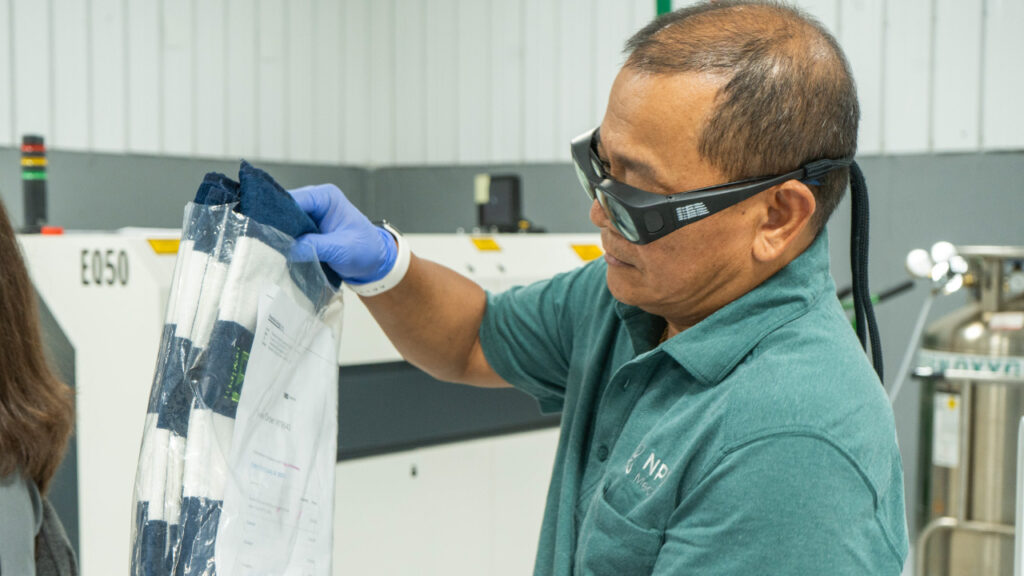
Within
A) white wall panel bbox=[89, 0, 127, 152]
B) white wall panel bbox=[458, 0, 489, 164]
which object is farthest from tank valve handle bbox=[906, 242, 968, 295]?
white wall panel bbox=[89, 0, 127, 152]

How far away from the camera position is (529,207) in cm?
437

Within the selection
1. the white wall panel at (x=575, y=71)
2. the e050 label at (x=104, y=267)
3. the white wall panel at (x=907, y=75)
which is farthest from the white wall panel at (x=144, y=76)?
the white wall panel at (x=907, y=75)

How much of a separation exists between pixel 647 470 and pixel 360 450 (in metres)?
1.43

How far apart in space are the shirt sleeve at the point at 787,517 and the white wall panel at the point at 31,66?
334 cm

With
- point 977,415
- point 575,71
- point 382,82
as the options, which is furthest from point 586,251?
point 382,82

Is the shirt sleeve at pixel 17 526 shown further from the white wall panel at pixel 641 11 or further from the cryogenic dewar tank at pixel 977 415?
the white wall panel at pixel 641 11

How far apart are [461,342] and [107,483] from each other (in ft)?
3.27

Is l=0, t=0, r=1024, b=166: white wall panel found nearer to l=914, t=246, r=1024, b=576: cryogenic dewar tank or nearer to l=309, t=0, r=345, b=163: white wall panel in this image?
l=309, t=0, r=345, b=163: white wall panel

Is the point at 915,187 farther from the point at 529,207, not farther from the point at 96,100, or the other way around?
the point at 96,100

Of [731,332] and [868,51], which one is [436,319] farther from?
[868,51]

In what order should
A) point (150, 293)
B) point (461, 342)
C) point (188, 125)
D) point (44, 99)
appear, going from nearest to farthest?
point (461, 342)
point (150, 293)
point (44, 99)
point (188, 125)

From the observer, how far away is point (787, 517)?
2.53 ft

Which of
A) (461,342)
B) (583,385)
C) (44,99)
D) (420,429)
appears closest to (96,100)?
(44,99)

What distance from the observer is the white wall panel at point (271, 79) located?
13.9 ft
